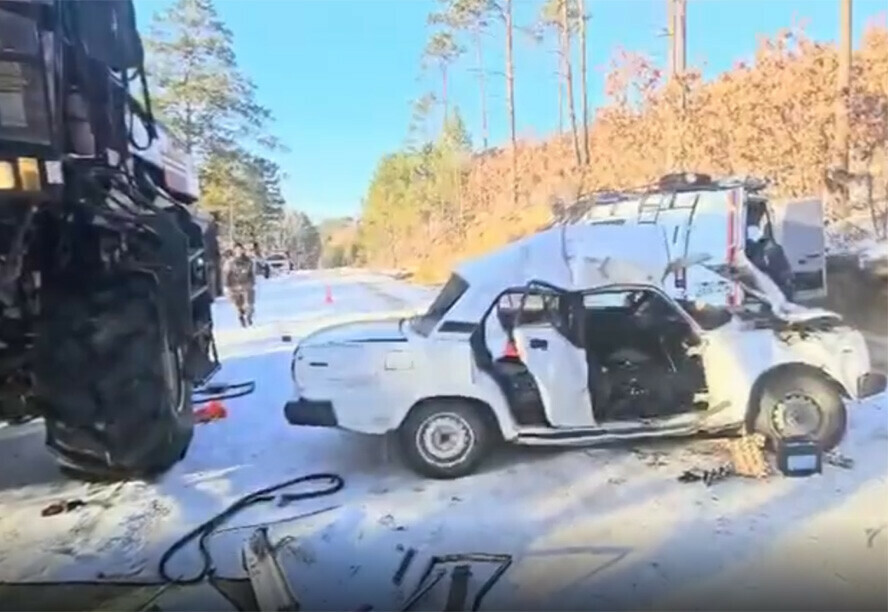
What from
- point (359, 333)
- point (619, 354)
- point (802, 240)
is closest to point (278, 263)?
point (359, 333)

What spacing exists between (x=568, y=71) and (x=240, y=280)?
0.79 meters

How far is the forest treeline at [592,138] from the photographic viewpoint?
1.78m

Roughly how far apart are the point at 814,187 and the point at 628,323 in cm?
44

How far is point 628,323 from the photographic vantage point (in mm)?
1808

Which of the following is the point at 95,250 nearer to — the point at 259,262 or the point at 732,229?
the point at 259,262

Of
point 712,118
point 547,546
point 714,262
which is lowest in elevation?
point 547,546

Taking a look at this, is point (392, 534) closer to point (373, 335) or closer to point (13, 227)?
point (373, 335)

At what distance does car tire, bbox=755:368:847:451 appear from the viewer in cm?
180

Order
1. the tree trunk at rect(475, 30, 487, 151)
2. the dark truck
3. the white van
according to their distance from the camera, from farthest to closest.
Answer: the tree trunk at rect(475, 30, 487, 151) < the white van < the dark truck

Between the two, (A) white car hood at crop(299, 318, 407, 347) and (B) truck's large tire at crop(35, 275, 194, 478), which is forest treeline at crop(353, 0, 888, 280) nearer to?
(A) white car hood at crop(299, 318, 407, 347)

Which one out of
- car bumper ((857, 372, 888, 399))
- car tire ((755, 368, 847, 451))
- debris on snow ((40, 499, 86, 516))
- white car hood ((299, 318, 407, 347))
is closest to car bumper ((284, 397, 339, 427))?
white car hood ((299, 318, 407, 347))

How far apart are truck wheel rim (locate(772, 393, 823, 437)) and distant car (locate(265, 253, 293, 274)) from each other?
3.33ft

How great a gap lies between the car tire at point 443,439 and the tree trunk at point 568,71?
55 centimetres

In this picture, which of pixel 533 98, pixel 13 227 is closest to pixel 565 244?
pixel 533 98
